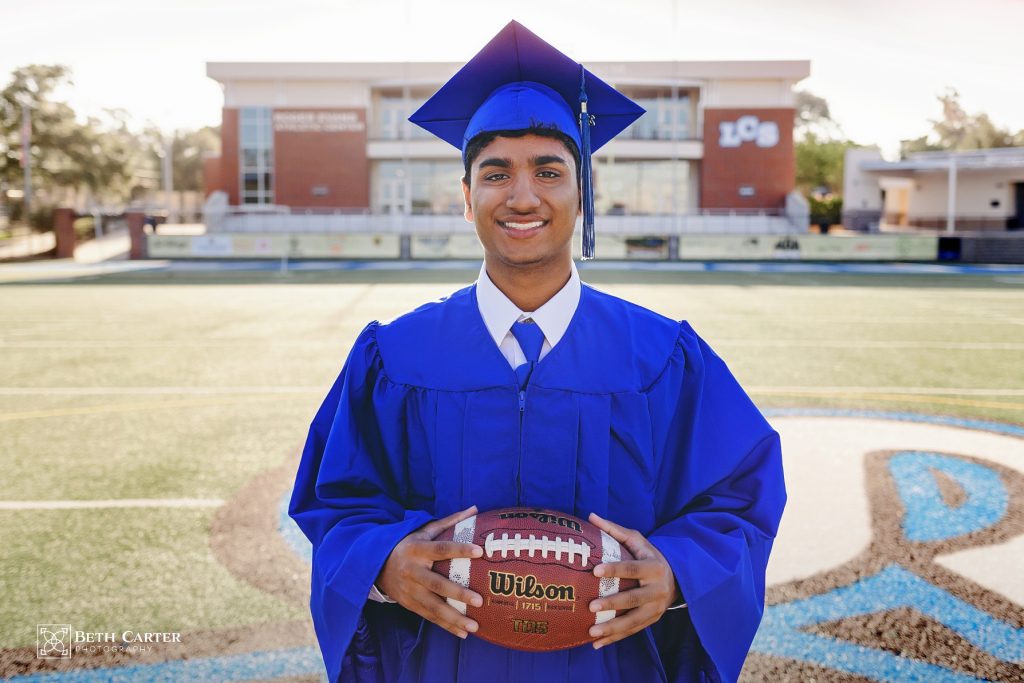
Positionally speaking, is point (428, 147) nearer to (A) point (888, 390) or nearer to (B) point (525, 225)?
(A) point (888, 390)

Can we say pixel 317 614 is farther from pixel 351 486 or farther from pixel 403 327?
pixel 403 327

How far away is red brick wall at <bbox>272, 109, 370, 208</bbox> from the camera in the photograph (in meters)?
42.6

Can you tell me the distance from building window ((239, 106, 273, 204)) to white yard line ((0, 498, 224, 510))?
40.9m

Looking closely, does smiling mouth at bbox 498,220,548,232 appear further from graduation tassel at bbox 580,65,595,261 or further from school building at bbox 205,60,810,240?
school building at bbox 205,60,810,240

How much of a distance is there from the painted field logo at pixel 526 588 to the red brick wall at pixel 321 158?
42876 millimetres

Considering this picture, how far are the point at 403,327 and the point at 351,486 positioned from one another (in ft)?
1.41

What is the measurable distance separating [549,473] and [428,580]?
38cm

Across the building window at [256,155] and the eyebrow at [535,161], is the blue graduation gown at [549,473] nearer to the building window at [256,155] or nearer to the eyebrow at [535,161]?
the eyebrow at [535,161]

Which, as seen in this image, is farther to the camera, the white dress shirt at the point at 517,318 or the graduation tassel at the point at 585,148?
the graduation tassel at the point at 585,148

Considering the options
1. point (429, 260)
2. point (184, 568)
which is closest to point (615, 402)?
point (184, 568)

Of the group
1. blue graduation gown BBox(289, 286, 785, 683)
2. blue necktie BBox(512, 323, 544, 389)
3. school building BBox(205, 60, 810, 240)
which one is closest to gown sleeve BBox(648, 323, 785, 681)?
blue graduation gown BBox(289, 286, 785, 683)

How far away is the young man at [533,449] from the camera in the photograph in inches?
75.3

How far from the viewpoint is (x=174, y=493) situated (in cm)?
539

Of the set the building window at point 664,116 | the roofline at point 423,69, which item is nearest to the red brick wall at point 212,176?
the roofline at point 423,69
